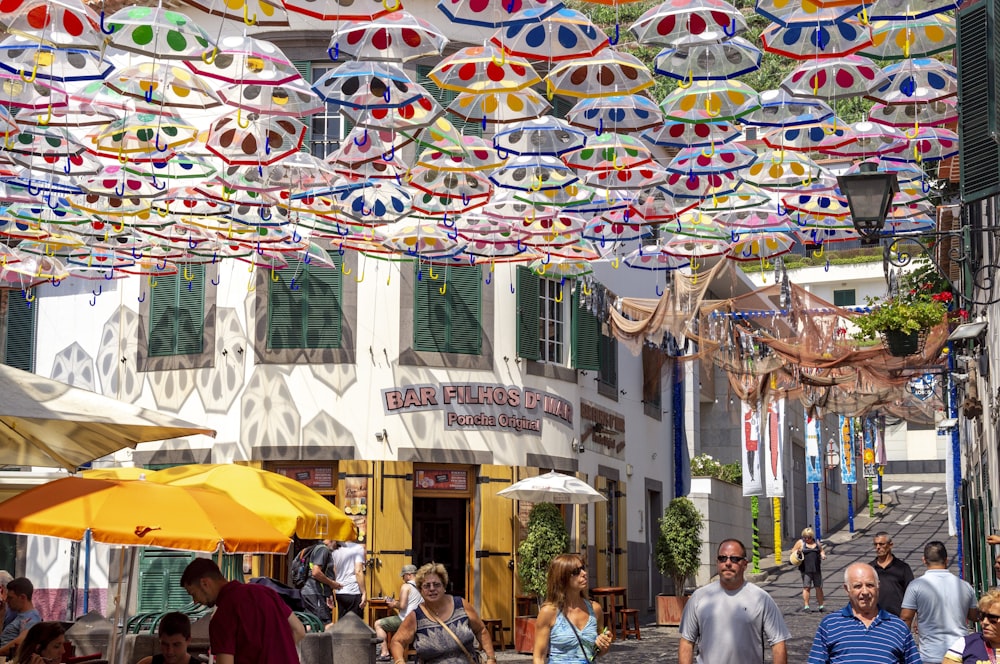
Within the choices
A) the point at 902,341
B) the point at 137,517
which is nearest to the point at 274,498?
the point at 137,517

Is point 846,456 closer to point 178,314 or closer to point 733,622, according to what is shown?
point 178,314

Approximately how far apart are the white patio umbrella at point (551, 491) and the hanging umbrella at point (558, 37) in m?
10.4

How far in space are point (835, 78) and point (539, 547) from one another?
1127 cm

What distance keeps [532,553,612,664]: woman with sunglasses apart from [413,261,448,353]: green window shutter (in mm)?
13419

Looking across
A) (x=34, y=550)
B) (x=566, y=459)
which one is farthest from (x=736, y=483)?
(x=34, y=550)

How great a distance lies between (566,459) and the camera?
22391mm

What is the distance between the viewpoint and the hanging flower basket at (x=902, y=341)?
1908 cm

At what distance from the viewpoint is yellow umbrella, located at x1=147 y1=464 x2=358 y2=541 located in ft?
31.7

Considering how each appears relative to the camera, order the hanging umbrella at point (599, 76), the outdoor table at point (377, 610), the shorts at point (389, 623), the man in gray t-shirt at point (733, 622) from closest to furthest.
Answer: the man in gray t-shirt at point (733, 622) → the hanging umbrella at point (599, 76) → the shorts at point (389, 623) → the outdoor table at point (377, 610)

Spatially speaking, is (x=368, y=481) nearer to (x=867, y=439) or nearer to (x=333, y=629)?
(x=333, y=629)

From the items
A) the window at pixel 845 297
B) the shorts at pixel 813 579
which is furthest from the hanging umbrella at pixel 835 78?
the window at pixel 845 297

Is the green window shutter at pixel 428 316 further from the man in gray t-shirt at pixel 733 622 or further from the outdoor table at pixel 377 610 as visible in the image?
the man in gray t-shirt at pixel 733 622

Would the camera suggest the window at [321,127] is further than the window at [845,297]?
No

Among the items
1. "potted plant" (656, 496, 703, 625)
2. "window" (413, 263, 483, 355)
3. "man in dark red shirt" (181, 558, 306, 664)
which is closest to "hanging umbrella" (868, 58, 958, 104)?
"man in dark red shirt" (181, 558, 306, 664)
